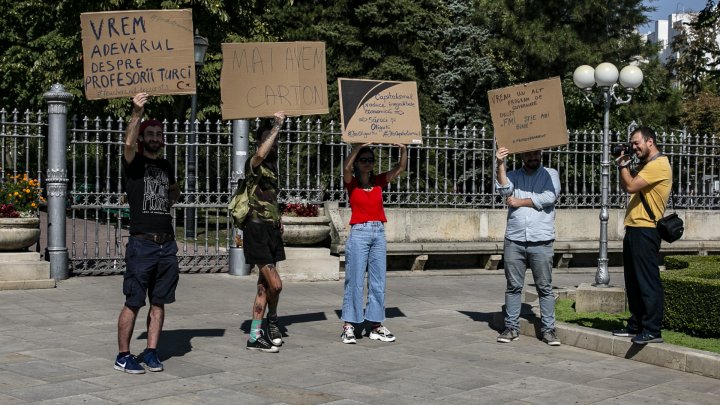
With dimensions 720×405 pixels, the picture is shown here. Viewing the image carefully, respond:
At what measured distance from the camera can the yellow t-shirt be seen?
28.2ft

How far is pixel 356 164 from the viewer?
934 cm

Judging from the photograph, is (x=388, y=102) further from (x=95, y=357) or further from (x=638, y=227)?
(x=95, y=357)

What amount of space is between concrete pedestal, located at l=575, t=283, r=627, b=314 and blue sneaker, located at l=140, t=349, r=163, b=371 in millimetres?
5288

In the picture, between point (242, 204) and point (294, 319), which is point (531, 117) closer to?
point (242, 204)

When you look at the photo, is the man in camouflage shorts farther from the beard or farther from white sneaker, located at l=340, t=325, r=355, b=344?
the beard

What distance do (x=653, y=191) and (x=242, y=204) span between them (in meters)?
3.62

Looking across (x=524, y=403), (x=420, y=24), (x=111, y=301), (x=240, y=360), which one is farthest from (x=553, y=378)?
(x=420, y=24)

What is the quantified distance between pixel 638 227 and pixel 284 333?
11.6 feet

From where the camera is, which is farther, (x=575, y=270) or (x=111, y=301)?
(x=575, y=270)

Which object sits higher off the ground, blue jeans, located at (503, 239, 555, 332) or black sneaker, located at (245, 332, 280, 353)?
blue jeans, located at (503, 239, 555, 332)

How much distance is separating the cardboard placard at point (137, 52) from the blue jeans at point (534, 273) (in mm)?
3389

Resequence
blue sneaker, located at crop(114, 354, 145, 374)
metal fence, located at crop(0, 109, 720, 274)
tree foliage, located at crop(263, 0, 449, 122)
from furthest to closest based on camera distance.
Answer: tree foliage, located at crop(263, 0, 449, 122) → metal fence, located at crop(0, 109, 720, 274) → blue sneaker, located at crop(114, 354, 145, 374)

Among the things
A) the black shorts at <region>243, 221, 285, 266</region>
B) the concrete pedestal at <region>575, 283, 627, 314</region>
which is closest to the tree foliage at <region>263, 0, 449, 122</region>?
the concrete pedestal at <region>575, 283, 627, 314</region>

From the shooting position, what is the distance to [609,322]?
1025cm
